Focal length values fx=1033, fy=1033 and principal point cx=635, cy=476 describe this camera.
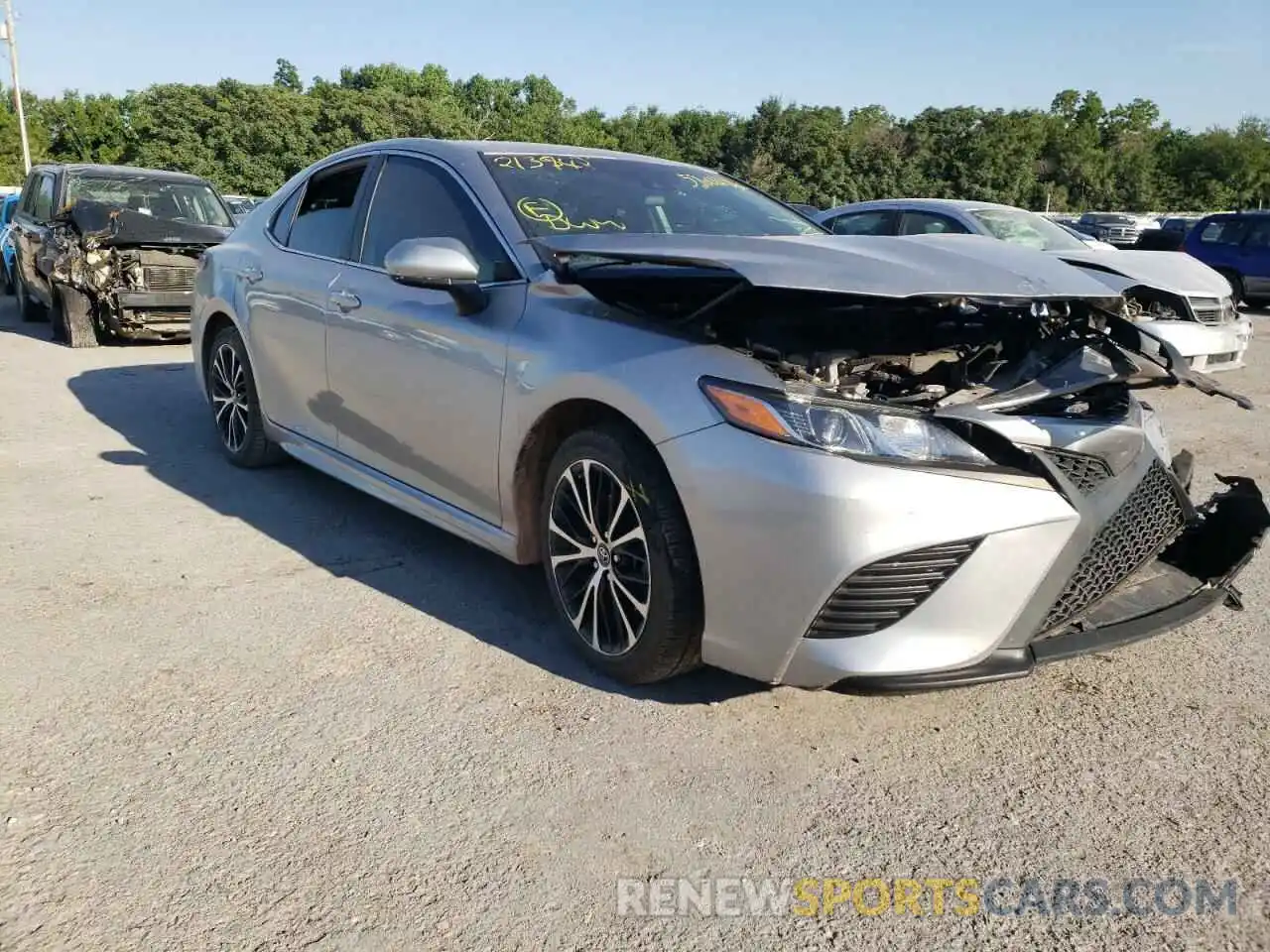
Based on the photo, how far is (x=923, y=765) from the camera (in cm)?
279

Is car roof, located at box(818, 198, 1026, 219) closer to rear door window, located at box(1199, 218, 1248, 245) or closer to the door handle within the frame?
the door handle

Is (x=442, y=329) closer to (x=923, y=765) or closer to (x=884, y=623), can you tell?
(x=884, y=623)

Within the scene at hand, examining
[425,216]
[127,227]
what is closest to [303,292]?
[425,216]

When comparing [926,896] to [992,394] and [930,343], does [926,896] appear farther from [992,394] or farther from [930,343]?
[930,343]

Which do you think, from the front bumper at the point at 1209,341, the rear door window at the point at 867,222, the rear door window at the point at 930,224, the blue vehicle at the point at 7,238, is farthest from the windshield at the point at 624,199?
the blue vehicle at the point at 7,238

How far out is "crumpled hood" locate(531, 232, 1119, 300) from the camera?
2736 millimetres

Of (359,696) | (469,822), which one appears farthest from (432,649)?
(469,822)

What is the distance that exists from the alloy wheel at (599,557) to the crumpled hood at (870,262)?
2.27ft

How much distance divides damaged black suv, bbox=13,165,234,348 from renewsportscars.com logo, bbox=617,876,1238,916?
8559 mm

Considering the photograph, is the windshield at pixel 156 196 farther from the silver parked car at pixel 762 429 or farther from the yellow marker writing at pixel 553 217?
the yellow marker writing at pixel 553 217

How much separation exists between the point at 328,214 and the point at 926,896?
3.81m

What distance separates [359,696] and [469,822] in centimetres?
76

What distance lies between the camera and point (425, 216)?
4.01 metres

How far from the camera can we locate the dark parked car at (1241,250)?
1636cm
